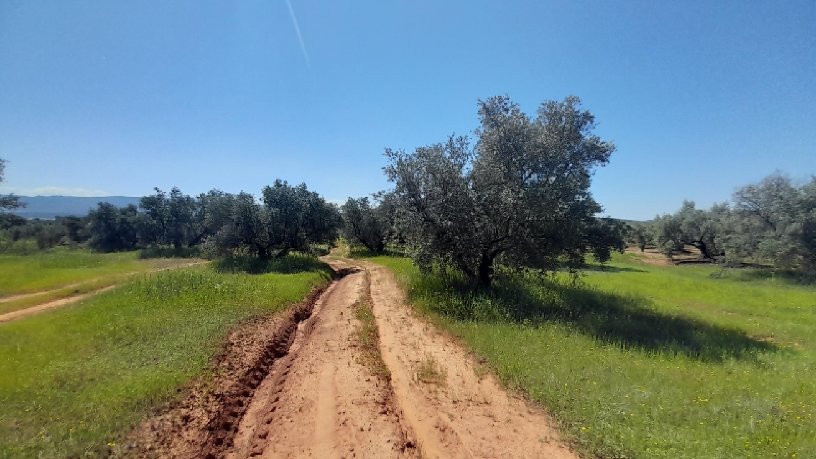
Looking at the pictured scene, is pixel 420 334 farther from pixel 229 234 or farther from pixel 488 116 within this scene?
pixel 229 234

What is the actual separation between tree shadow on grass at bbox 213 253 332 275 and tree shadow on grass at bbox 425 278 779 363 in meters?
14.9

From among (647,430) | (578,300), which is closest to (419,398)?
(647,430)

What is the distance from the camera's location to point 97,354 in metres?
11.2

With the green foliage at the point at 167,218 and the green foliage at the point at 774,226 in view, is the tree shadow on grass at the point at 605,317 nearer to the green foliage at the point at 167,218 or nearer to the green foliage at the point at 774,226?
the green foliage at the point at 774,226

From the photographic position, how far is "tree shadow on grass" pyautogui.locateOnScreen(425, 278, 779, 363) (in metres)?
14.1

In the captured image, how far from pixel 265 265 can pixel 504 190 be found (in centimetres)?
2369

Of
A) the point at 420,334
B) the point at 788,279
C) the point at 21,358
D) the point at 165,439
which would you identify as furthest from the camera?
the point at 788,279

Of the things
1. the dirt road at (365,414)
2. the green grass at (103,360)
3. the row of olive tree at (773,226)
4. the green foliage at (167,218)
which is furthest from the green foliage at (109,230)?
the row of olive tree at (773,226)

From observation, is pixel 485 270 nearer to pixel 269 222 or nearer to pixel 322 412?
pixel 322 412

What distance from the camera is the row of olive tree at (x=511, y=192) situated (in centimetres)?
1995

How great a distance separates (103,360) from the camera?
34.7 ft

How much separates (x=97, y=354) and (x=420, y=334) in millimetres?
9970

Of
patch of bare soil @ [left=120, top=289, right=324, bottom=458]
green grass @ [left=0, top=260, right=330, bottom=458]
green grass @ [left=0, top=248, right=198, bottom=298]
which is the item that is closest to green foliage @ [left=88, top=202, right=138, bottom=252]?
green grass @ [left=0, top=248, right=198, bottom=298]

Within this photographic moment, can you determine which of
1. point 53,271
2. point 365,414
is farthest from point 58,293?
point 365,414
